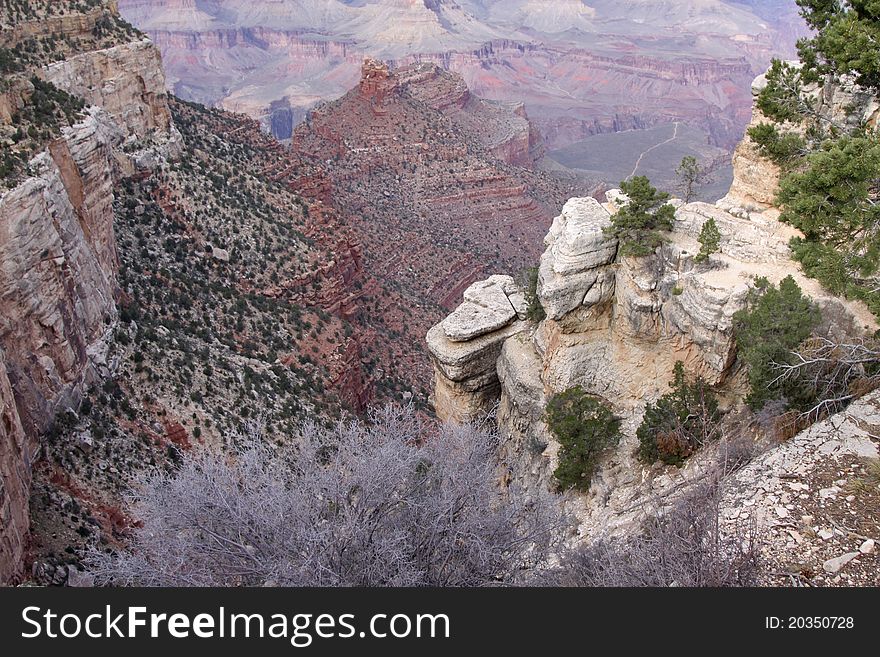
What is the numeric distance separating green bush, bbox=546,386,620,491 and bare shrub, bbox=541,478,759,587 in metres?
6.12

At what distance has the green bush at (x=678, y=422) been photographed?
1520 cm

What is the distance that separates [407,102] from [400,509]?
66.4 meters

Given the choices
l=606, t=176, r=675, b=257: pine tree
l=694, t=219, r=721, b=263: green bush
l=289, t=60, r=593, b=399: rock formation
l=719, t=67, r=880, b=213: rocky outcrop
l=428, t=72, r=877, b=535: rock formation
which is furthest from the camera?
l=289, t=60, r=593, b=399: rock formation

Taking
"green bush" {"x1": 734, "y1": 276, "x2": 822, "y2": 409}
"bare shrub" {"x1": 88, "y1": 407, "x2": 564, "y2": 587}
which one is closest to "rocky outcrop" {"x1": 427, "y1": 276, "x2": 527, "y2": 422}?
"green bush" {"x1": 734, "y1": 276, "x2": 822, "y2": 409}

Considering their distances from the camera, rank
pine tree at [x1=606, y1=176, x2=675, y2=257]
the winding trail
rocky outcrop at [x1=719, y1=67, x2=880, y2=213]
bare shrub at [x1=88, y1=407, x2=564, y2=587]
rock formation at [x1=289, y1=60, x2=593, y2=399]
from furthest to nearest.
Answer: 1. the winding trail
2. rock formation at [x1=289, y1=60, x2=593, y2=399]
3. pine tree at [x1=606, y1=176, x2=675, y2=257]
4. rocky outcrop at [x1=719, y1=67, x2=880, y2=213]
5. bare shrub at [x1=88, y1=407, x2=564, y2=587]

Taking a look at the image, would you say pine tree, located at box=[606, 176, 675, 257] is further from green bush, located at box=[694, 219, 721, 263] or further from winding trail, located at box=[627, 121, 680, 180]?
winding trail, located at box=[627, 121, 680, 180]

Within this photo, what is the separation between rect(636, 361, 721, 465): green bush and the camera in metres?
15.2

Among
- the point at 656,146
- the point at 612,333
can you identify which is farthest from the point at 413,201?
the point at 656,146

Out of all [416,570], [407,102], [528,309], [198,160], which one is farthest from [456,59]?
[416,570]

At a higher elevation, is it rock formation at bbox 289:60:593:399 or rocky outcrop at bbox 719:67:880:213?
rocky outcrop at bbox 719:67:880:213

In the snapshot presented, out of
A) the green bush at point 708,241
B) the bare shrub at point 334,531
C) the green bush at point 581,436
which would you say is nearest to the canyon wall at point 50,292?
the bare shrub at point 334,531

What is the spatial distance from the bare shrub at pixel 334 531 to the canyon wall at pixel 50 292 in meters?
3.31

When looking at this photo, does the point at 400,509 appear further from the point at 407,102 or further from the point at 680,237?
the point at 407,102

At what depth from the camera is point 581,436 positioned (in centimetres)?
1684
